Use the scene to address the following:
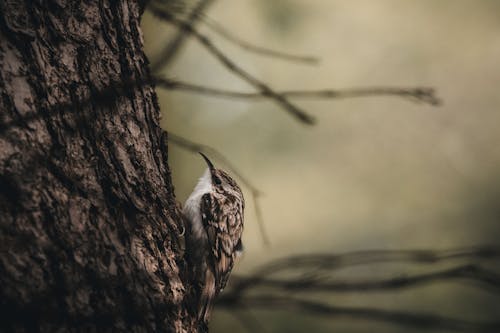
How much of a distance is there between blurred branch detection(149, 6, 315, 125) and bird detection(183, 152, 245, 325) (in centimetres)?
80

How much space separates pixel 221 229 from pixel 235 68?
102 centimetres

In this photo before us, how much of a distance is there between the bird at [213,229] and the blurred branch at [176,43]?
31.3 inches

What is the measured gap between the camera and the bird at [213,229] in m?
2.45

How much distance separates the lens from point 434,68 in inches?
427

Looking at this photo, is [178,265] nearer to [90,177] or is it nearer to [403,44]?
[90,177]

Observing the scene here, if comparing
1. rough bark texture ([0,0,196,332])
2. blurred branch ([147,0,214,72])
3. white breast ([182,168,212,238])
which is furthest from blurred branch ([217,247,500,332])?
blurred branch ([147,0,214,72])

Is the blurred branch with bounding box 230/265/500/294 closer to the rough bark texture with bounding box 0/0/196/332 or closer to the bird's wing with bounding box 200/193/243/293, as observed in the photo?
the rough bark texture with bounding box 0/0/196/332

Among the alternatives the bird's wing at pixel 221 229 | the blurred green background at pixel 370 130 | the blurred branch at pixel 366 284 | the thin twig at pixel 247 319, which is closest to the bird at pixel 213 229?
the bird's wing at pixel 221 229

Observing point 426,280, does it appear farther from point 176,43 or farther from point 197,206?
point 197,206

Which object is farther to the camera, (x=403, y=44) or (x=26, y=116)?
(x=403, y=44)

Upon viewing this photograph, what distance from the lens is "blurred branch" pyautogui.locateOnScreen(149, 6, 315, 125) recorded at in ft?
5.56

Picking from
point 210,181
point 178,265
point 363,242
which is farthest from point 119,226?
point 363,242

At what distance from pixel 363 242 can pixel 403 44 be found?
4.50 m

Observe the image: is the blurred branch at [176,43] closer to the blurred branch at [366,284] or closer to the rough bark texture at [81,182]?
the rough bark texture at [81,182]
